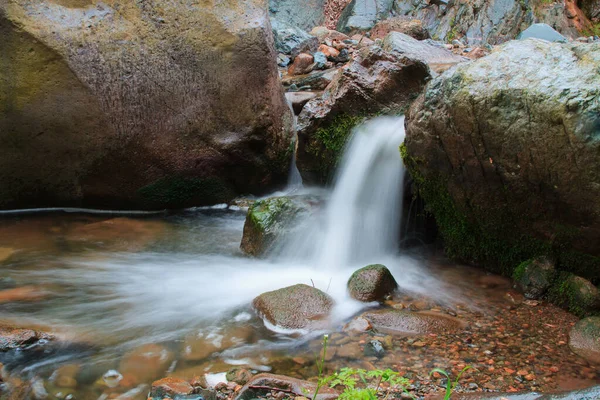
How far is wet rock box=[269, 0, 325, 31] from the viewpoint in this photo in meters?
18.8

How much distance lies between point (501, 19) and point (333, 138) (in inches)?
498

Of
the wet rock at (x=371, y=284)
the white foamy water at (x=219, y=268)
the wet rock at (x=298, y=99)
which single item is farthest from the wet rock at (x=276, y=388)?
the wet rock at (x=298, y=99)

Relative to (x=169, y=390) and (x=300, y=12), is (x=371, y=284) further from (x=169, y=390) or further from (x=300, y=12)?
(x=300, y=12)

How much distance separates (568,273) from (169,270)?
3.14m

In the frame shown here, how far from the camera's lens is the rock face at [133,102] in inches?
210

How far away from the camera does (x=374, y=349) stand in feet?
10.1

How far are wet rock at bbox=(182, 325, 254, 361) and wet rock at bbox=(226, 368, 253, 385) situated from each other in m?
0.31

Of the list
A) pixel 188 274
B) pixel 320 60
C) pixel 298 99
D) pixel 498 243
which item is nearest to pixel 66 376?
pixel 188 274

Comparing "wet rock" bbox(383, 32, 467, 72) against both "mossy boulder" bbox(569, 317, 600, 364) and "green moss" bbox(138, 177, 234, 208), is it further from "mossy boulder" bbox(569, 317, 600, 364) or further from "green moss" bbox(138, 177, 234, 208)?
"mossy boulder" bbox(569, 317, 600, 364)

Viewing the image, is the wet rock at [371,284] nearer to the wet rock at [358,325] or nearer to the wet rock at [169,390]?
the wet rock at [358,325]

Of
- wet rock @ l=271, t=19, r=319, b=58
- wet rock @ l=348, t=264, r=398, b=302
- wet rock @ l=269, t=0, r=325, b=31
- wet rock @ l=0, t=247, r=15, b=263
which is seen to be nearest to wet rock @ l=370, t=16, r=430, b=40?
wet rock @ l=271, t=19, r=319, b=58

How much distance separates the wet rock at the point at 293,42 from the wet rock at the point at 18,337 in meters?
9.79

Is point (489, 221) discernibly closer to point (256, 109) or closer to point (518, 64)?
point (518, 64)

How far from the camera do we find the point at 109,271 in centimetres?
442
